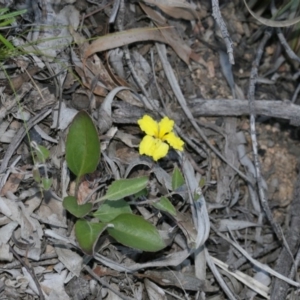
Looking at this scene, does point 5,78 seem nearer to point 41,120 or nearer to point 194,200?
point 41,120

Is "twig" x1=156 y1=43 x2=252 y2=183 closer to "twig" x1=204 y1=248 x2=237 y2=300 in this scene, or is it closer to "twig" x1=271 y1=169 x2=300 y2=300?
"twig" x1=271 y1=169 x2=300 y2=300

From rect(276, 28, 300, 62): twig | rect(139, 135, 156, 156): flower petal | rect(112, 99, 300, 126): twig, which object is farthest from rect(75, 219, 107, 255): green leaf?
rect(276, 28, 300, 62): twig

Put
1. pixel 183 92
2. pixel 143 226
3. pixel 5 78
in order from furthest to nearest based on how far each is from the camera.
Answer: pixel 183 92, pixel 5 78, pixel 143 226

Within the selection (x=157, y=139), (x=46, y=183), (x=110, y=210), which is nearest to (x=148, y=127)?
(x=157, y=139)

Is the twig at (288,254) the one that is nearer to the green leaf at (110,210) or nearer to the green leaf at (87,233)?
the green leaf at (110,210)

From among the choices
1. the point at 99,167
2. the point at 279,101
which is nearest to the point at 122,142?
the point at 99,167

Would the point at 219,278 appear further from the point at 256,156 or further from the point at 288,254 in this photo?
the point at 256,156
